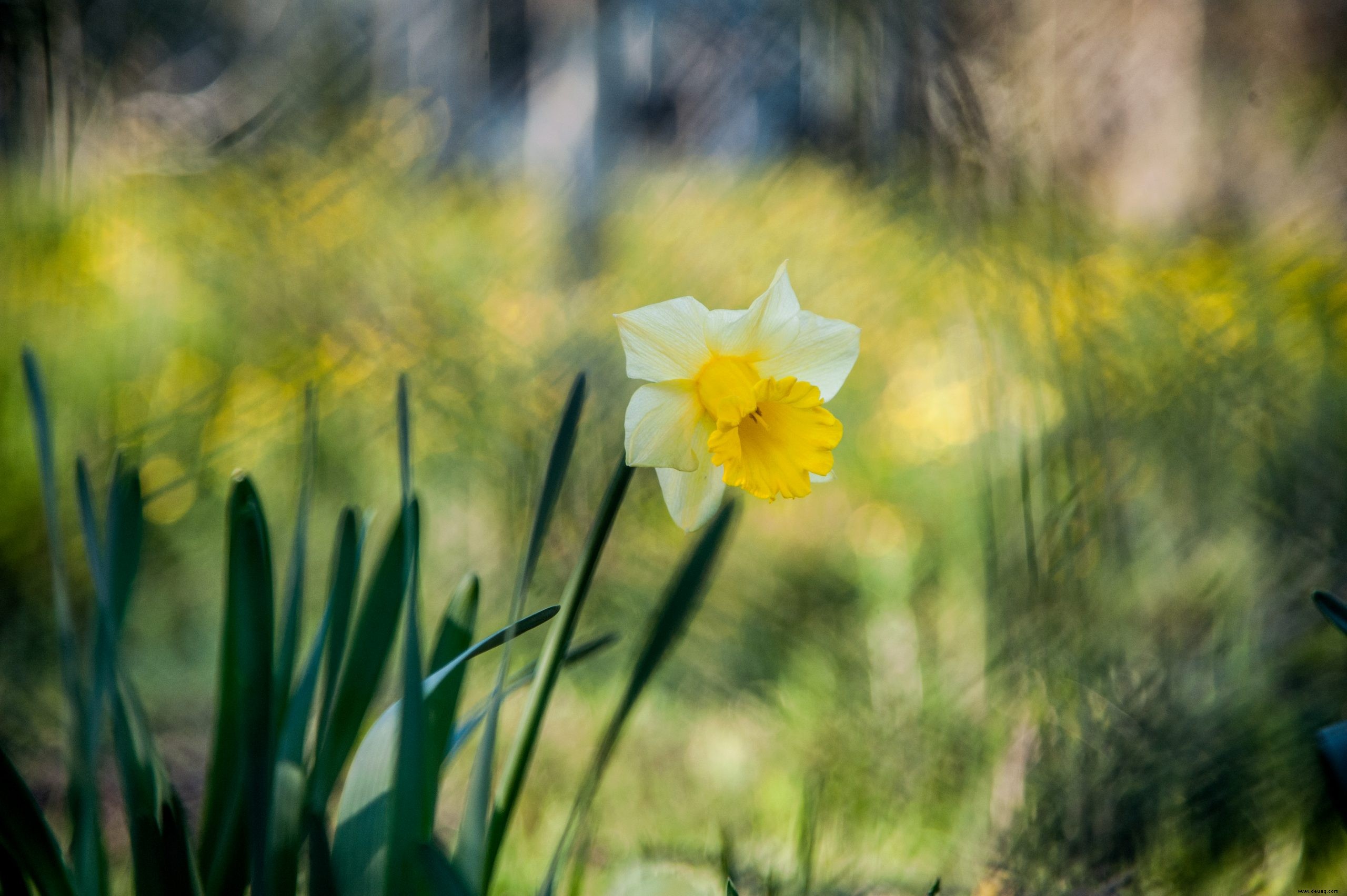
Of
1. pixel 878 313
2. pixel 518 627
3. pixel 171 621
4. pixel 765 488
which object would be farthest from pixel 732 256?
pixel 171 621

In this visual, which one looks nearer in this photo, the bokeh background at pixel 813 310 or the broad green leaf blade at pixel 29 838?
the broad green leaf blade at pixel 29 838

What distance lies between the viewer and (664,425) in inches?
16.4

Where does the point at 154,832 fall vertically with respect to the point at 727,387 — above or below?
below

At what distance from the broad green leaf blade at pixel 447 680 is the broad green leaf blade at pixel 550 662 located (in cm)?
4

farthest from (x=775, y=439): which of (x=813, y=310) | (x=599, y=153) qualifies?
(x=599, y=153)

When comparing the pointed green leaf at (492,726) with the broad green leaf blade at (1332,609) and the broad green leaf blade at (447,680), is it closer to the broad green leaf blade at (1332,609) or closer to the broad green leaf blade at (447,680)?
the broad green leaf blade at (447,680)

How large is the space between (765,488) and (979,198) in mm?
575

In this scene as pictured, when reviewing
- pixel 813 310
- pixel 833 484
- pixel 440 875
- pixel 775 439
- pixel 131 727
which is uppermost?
Result: pixel 813 310

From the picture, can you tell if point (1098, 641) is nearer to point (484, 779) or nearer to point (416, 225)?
point (484, 779)

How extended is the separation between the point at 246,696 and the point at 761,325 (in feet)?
1.13

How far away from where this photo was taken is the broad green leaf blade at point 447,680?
1.34 ft

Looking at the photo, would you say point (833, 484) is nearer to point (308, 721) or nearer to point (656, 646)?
point (656, 646)

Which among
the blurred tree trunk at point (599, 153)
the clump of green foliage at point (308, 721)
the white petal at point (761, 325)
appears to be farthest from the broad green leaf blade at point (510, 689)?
the blurred tree trunk at point (599, 153)

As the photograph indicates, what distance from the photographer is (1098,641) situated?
762 mm
